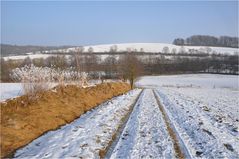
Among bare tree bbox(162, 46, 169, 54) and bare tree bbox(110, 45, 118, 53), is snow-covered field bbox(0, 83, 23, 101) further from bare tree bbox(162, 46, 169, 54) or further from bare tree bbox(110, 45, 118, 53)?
→ bare tree bbox(162, 46, 169, 54)

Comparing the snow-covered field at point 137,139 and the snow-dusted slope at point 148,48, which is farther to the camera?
the snow-dusted slope at point 148,48

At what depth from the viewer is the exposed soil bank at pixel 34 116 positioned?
1100 centimetres

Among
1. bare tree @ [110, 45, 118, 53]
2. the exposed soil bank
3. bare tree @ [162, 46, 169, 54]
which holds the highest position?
bare tree @ [110, 45, 118, 53]

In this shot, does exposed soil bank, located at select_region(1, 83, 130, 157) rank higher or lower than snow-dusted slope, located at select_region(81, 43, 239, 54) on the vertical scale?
lower

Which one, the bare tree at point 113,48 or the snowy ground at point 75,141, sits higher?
the bare tree at point 113,48

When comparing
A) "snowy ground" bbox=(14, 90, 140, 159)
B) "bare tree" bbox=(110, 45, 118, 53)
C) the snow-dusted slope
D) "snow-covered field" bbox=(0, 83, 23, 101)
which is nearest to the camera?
"snowy ground" bbox=(14, 90, 140, 159)

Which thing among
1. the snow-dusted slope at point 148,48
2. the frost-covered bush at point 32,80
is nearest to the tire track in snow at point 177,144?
the frost-covered bush at point 32,80

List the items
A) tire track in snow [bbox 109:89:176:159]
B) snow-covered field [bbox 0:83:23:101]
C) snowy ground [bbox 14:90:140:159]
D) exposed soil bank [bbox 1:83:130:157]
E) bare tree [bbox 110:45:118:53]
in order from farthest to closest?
1. bare tree [bbox 110:45:118:53]
2. snow-covered field [bbox 0:83:23:101]
3. exposed soil bank [bbox 1:83:130:157]
4. tire track in snow [bbox 109:89:176:159]
5. snowy ground [bbox 14:90:140:159]

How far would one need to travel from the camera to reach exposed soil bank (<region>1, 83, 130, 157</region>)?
11000 mm

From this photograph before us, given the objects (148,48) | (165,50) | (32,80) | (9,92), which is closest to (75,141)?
(32,80)

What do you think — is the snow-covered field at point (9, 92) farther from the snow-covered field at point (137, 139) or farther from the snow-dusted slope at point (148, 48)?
the snow-dusted slope at point (148, 48)

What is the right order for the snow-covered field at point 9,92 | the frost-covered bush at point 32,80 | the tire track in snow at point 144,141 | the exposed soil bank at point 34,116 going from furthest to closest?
1. the snow-covered field at point 9,92
2. the frost-covered bush at point 32,80
3. the exposed soil bank at point 34,116
4. the tire track in snow at point 144,141

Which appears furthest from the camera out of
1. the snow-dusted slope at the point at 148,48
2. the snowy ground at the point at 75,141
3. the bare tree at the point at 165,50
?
the snow-dusted slope at the point at 148,48

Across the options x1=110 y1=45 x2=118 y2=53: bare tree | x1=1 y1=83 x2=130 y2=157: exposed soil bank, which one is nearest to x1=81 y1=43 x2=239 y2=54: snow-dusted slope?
x1=110 y1=45 x2=118 y2=53: bare tree
